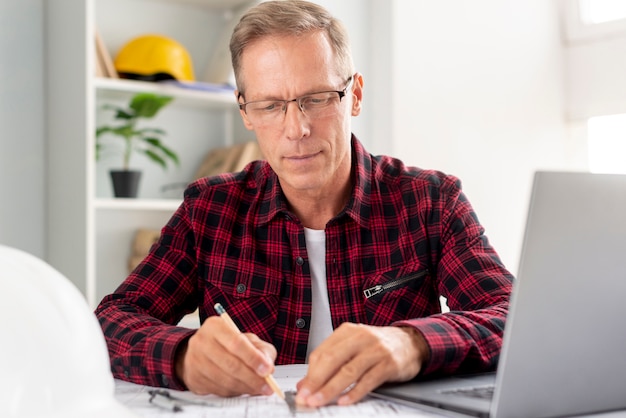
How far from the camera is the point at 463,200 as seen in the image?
64.2 inches

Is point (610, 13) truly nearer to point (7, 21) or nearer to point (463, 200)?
point (463, 200)

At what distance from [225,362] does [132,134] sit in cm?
173

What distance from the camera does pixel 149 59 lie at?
2.60 m

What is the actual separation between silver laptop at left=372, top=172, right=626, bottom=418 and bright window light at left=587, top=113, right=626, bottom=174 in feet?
8.62

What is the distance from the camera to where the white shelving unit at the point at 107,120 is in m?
2.41

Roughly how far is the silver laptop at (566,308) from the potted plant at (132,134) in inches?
73.8

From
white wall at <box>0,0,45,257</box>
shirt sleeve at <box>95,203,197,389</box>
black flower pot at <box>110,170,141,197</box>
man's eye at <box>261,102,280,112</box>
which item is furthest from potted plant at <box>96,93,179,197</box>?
man's eye at <box>261,102,280,112</box>

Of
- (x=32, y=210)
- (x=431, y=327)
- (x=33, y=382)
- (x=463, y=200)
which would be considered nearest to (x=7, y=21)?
(x=32, y=210)

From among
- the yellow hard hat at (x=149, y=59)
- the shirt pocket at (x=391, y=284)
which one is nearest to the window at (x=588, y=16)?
the yellow hard hat at (x=149, y=59)

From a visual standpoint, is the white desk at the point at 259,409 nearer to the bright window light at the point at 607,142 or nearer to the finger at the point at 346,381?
the finger at the point at 346,381

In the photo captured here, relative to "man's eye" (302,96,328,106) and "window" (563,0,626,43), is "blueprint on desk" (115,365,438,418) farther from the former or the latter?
"window" (563,0,626,43)

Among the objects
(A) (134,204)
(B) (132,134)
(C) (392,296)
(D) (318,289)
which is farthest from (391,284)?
(B) (132,134)

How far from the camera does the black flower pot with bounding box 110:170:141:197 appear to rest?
2.58 metres

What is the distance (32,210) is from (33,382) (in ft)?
6.88
